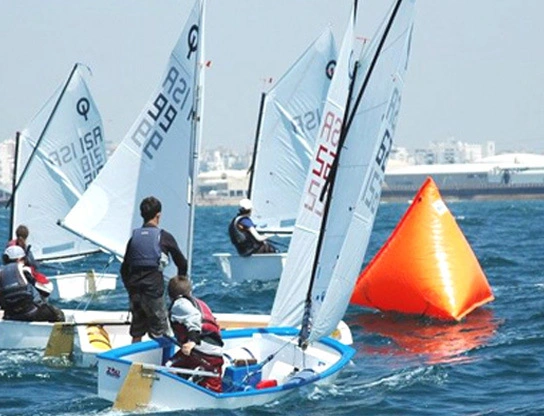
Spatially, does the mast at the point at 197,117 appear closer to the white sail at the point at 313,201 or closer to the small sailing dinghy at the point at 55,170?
the white sail at the point at 313,201

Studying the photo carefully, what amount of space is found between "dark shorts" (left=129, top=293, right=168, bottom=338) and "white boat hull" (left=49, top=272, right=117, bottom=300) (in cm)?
850

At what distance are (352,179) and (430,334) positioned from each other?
15.6ft

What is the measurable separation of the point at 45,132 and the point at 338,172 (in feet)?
41.0

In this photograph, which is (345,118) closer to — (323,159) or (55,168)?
(323,159)

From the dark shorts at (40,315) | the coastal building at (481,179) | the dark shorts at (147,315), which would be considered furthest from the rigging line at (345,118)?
the coastal building at (481,179)

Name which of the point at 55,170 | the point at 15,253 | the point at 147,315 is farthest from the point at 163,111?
the point at 55,170

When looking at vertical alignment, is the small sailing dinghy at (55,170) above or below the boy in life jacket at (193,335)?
above

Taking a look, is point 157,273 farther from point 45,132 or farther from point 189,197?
point 45,132

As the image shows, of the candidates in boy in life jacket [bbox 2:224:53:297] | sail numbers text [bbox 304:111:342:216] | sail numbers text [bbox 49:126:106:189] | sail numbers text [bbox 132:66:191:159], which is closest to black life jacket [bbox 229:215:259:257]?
sail numbers text [bbox 49:126:106:189]

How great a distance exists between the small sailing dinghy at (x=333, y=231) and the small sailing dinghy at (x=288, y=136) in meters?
13.9

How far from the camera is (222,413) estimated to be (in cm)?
Result: 1123

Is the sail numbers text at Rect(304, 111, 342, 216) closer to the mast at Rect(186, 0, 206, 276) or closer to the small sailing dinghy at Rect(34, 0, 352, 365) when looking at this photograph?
the small sailing dinghy at Rect(34, 0, 352, 365)

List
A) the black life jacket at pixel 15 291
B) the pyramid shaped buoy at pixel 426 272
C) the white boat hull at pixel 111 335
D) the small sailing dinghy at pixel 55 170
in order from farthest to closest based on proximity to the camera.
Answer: the small sailing dinghy at pixel 55 170, the pyramid shaped buoy at pixel 426 272, the black life jacket at pixel 15 291, the white boat hull at pixel 111 335

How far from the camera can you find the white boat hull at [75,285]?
21891 mm
